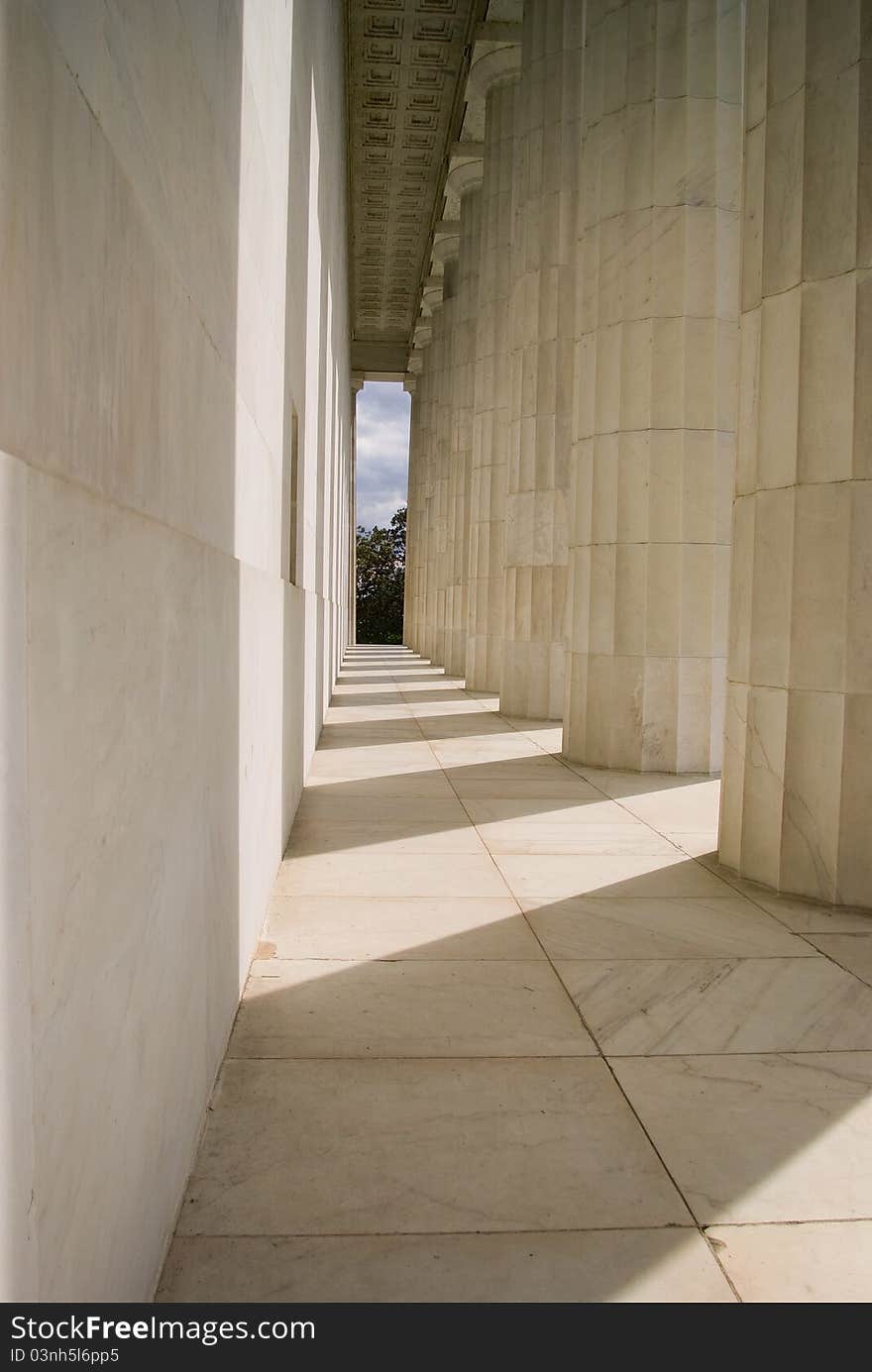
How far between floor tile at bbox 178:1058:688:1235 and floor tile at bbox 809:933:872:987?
6.88 feet

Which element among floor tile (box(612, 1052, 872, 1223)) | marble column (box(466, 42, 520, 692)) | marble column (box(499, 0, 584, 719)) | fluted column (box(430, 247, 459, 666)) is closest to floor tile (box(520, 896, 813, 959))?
floor tile (box(612, 1052, 872, 1223))

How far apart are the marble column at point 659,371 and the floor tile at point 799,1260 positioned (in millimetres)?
10283

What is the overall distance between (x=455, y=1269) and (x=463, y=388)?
32.5 metres

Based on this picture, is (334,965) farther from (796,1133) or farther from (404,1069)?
(796,1133)

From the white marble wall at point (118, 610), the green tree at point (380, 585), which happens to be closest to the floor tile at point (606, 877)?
the white marble wall at point (118, 610)


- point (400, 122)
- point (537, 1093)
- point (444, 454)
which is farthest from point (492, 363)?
point (537, 1093)

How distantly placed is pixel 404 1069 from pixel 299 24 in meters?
8.75

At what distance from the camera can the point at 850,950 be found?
21.5 ft

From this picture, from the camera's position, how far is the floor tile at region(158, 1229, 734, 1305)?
317 centimetres

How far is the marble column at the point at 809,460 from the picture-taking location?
7410 millimetres

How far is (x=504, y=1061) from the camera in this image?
191 inches

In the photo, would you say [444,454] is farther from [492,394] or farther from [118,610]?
[118,610]
